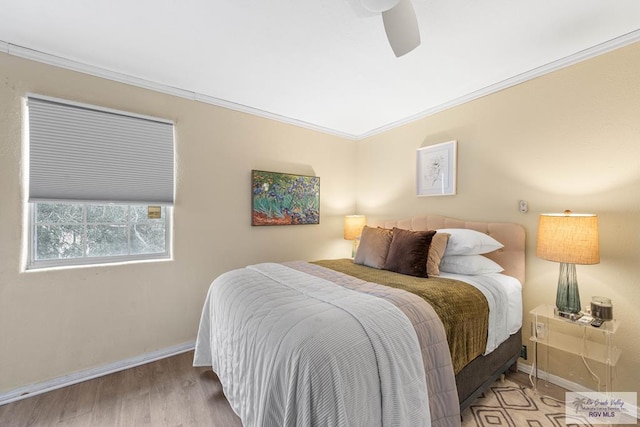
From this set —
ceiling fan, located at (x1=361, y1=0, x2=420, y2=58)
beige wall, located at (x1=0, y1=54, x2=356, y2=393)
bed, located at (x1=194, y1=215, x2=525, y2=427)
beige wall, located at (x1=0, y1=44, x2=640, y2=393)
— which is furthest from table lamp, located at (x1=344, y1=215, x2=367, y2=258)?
ceiling fan, located at (x1=361, y1=0, x2=420, y2=58)

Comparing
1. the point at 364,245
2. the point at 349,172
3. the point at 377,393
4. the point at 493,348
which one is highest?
the point at 349,172

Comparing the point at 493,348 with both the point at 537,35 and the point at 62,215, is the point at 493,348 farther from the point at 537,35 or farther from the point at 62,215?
the point at 62,215

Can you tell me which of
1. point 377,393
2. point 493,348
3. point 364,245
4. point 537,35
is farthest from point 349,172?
point 377,393

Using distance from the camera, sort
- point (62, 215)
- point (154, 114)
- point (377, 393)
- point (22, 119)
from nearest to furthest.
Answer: point (377, 393) < point (22, 119) < point (62, 215) < point (154, 114)

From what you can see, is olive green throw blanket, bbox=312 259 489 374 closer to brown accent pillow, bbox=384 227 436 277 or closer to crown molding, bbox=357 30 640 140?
brown accent pillow, bbox=384 227 436 277

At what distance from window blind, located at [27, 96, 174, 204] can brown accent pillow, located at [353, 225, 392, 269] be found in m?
1.93

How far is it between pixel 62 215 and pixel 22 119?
0.75 m

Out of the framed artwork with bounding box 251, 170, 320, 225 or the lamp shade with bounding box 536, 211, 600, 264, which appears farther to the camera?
the framed artwork with bounding box 251, 170, 320, 225

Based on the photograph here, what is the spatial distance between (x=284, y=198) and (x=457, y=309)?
2220 millimetres

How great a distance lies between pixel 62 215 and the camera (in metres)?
2.15

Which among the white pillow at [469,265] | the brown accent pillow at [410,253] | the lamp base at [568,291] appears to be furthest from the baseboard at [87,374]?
the lamp base at [568,291]

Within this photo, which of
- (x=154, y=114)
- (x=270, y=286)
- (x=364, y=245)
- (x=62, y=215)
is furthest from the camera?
(x=364, y=245)

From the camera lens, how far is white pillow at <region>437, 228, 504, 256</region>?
2172 mm

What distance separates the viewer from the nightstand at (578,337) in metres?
1.65
